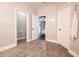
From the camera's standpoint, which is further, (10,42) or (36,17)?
(36,17)

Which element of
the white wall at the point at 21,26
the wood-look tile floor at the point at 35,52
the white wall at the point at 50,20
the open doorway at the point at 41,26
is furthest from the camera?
the open doorway at the point at 41,26

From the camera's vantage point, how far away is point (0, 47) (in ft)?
9.26

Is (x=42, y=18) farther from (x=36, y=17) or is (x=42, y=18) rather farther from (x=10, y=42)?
(x=10, y=42)

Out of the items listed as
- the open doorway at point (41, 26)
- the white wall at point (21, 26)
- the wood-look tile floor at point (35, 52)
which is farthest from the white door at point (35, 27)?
the wood-look tile floor at point (35, 52)

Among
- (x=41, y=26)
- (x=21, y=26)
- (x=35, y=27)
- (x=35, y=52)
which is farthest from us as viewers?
(x=41, y=26)

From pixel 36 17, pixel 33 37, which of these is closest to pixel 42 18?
pixel 36 17

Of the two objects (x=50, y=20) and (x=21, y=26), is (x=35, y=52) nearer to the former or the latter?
(x=50, y=20)

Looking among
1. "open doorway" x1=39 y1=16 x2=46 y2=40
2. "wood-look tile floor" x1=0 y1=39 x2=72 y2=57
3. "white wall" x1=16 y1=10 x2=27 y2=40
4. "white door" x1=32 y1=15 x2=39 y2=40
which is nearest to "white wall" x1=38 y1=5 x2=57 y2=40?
"white door" x1=32 y1=15 x2=39 y2=40

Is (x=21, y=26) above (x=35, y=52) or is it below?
above

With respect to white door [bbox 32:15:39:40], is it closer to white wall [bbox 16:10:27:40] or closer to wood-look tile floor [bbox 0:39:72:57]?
white wall [bbox 16:10:27:40]

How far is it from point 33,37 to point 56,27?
1306 mm

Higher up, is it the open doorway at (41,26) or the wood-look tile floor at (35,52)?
the open doorway at (41,26)

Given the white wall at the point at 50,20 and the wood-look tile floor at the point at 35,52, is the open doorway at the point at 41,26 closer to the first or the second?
the white wall at the point at 50,20

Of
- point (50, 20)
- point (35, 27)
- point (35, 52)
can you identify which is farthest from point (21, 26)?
point (35, 52)
